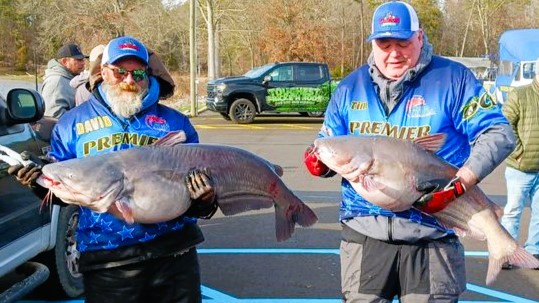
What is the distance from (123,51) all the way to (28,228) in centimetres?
187

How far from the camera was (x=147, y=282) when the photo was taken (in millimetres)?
3211

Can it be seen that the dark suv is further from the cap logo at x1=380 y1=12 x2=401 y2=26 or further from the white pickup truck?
the white pickup truck

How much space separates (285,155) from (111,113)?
10.2 metres

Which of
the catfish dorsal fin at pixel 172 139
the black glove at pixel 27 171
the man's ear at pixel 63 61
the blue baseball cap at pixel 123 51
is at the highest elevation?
the blue baseball cap at pixel 123 51

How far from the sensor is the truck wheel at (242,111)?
2019cm

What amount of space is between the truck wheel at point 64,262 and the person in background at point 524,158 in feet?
13.0

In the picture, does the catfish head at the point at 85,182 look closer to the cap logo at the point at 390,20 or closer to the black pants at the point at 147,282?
the black pants at the point at 147,282

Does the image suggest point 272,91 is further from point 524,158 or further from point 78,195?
point 78,195

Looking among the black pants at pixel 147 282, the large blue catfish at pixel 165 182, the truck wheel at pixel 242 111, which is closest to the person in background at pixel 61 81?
the black pants at pixel 147 282

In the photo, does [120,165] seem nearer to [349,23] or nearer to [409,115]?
[409,115]

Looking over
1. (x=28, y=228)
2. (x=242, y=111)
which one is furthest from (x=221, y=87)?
(x=28, y=228)

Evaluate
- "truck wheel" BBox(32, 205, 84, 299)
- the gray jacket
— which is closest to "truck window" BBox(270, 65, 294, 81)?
the gray jacket

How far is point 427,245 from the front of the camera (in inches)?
122

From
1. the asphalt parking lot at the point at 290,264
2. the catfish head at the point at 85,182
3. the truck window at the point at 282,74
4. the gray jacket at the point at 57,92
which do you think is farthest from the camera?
the truck window at the point at 282,74
